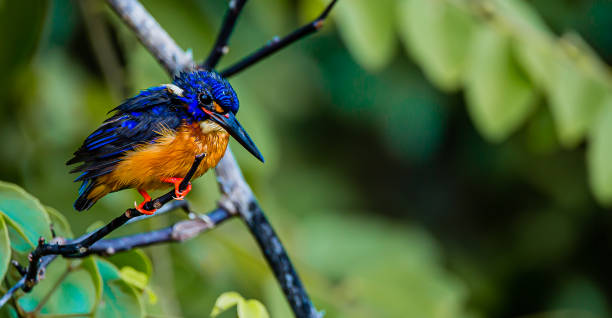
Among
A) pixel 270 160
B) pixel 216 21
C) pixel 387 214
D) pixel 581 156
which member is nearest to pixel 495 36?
pixel 270 160

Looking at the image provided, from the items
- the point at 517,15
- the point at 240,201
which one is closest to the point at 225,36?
the point at 240,201

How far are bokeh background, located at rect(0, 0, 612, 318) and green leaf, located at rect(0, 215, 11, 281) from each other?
36cm

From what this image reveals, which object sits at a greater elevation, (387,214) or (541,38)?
(387,214)

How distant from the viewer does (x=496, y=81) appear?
6.64 feet

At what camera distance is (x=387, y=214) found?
4.30 m

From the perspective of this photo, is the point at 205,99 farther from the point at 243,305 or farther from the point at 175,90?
the point at 243,305

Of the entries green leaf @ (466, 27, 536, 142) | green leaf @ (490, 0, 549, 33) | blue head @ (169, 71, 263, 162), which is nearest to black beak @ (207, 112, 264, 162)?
blue head @ (169, 71, 263, 162)

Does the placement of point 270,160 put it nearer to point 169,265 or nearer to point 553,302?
point 169,265

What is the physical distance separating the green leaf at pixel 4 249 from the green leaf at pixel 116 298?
155 millimetres

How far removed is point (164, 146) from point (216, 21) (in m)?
1.65

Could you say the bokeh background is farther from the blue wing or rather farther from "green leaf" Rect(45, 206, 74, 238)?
the blue wing

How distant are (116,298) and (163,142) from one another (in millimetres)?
327

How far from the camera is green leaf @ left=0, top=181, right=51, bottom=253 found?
893mm

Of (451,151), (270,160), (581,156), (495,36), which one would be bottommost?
(270,160)
